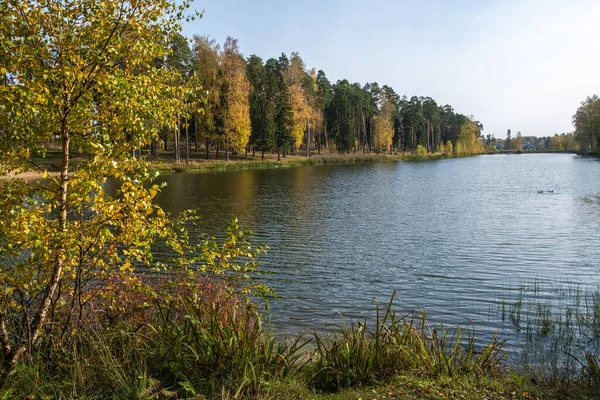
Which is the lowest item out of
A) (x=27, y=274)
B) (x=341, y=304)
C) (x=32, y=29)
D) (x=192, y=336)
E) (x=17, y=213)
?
(x=341, y=304)

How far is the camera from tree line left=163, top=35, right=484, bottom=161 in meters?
57.5

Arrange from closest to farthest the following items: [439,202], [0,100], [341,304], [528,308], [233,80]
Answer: [0,100], [528,308], [341,304], [439,202], [233,80]

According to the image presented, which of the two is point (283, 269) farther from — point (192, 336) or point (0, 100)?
point (0, 100)

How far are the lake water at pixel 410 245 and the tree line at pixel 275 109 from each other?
10342mm

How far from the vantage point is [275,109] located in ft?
226

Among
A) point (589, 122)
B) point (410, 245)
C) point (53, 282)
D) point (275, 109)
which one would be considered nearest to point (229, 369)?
point (53, 282)

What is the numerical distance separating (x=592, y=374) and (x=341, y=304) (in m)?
6.01

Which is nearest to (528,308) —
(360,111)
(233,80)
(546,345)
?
(546,345)

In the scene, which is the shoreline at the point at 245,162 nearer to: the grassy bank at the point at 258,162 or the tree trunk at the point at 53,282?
the grassy bank at the point at 258,162

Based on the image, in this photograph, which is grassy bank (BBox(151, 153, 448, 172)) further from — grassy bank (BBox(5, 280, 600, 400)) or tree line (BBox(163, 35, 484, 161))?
grassy bank (BBox(5, 280, 600, 400))

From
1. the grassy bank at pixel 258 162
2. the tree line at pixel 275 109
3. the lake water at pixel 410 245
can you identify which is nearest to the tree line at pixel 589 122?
the tree line at pixel 275 109

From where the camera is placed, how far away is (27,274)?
512 cm

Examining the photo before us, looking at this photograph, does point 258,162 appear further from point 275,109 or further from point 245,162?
point 275,109

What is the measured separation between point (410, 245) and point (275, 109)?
54672mm
